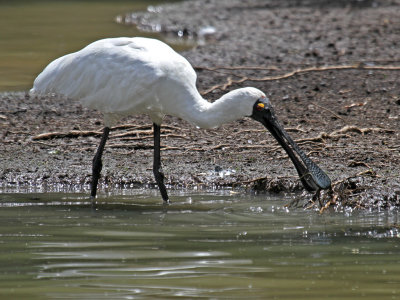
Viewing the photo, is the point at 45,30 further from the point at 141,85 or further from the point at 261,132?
the point at 141,85

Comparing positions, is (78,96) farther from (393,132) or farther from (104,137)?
(393,132)

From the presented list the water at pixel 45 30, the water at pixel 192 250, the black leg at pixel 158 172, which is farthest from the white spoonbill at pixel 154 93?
the water at pixel 45 30

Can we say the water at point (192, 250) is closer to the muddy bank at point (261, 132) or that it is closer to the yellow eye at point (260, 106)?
the muddy bank at point (261, 132)

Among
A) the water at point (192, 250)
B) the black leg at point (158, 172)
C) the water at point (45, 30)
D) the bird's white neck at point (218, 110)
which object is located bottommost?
the water at point (192, 250)

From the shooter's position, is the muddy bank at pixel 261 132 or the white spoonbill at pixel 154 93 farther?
the muddy bank at pixel 261 132

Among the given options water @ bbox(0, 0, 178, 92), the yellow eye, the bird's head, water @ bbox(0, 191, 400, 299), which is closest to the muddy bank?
the bird's head

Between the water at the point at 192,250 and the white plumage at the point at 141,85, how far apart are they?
81 centimetres

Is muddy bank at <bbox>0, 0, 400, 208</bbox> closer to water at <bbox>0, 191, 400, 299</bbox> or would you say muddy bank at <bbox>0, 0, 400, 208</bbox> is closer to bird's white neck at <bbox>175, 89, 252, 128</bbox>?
water at <bbox>0, 191, 400, 299</bbox>

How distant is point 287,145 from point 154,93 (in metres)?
1.25

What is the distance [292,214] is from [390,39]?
31.6 feet

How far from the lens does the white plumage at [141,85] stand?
7527mm

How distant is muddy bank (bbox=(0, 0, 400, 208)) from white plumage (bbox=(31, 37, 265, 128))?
3.22 ft

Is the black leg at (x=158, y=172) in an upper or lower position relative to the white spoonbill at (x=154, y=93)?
lower

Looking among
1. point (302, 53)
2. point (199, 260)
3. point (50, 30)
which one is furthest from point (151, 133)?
point (50, 30)
